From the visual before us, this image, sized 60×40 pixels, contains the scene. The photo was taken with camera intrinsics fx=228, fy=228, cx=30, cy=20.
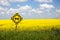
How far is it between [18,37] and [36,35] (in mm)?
909

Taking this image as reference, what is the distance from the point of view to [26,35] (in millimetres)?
10672

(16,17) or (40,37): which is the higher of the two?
(16,17)

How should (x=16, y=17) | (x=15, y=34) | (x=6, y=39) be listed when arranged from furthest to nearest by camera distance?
(x=16, y=17) → (x=15, y=34) → (x=6, y=39)

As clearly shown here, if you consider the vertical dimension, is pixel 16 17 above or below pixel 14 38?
above

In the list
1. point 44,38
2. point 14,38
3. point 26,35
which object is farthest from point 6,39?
point 44,38

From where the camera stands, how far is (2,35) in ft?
34.3

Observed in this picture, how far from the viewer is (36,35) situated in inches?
422

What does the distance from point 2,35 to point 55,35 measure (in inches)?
101

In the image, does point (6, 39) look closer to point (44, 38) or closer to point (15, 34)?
point (15, 34)

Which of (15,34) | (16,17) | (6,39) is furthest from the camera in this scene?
(16,17)

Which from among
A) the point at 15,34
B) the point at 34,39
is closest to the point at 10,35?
the point at 15,34

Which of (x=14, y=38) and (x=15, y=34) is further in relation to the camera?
(x=15, y=34)

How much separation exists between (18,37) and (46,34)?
57.2 inches

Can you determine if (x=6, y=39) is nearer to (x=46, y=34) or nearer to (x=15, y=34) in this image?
(x=15, y=34)
